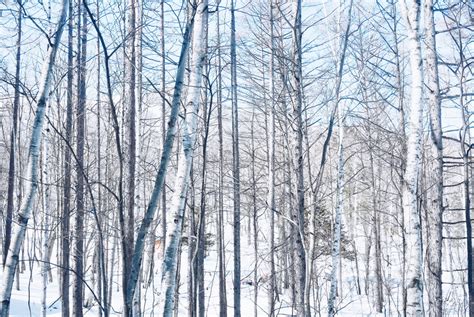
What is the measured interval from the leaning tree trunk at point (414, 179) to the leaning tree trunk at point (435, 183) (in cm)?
270

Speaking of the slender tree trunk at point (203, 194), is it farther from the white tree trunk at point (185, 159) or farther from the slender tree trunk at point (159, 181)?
the slender tree trunk at point (159, 181)

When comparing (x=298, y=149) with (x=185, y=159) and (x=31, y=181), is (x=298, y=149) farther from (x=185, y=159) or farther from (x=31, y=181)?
(x=31, y=181)

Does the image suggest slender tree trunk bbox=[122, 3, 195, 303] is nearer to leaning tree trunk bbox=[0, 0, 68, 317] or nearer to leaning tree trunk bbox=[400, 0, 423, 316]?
leaning tree trunk bbox=[0, 0, 68, 317]

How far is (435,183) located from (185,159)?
5372 mm

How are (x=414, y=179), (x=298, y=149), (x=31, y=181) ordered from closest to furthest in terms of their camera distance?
(x=31, y=181)
(x=414, y=179)
(x=298, y=149)

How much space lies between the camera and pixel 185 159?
4.02 metres

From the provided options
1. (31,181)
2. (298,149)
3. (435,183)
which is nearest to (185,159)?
(31,181)

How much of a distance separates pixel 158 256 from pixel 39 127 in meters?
21.8

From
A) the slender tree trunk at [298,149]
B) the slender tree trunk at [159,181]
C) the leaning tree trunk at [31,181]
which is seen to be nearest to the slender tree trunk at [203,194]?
the slender tree trunk at [159,181]

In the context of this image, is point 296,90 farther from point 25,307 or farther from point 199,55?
point 25,307

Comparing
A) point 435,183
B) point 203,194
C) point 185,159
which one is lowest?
point 203,194

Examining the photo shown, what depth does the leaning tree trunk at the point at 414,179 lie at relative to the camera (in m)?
4.84

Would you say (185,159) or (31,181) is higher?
(185,159)

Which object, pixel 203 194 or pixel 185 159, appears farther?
pixel 203 194
